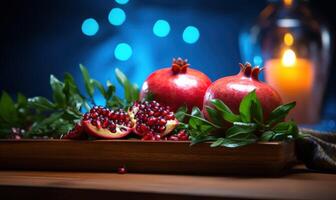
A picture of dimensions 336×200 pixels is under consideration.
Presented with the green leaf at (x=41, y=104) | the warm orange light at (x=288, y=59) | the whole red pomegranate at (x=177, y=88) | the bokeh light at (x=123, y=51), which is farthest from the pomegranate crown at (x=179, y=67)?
the bokeh light at (x=123, y=51)

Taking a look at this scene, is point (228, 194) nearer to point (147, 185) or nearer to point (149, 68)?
point (147, 185)

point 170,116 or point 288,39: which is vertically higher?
point 288,39

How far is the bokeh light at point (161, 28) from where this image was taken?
218cm

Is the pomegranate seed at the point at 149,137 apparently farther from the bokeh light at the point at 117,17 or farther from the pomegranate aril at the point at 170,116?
the bokeh light at the point at 117,17

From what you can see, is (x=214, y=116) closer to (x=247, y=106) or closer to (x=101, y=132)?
(x=247, y=106)

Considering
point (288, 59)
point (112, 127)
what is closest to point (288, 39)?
point (288, 59)

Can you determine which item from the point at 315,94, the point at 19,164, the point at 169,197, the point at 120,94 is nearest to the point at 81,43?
the point at 120,94

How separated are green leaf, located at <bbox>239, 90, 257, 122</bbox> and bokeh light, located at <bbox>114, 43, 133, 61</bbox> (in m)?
1.35

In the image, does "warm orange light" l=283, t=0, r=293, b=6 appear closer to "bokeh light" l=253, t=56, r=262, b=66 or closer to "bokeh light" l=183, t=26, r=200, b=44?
"bokeh light" l=253, t=56, r=262, b=66

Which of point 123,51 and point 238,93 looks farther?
point 123,51

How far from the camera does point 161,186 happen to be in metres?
0.82

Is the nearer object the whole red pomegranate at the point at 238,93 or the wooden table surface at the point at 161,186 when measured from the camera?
the wooden table surface at the point at 161,186

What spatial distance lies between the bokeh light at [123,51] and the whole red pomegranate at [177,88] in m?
1.08

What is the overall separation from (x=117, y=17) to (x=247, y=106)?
1.39 m
